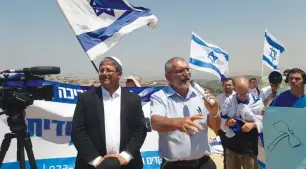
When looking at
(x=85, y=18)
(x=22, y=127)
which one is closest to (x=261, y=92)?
(x=85, y=18)

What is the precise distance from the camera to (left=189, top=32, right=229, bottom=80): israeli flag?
6941 mm

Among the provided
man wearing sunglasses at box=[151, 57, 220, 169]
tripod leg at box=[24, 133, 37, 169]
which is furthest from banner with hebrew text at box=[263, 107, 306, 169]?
tripod leg at box=[24, 133, 37, 169]

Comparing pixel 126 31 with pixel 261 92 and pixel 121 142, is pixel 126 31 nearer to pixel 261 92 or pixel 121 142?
pixel 261 92

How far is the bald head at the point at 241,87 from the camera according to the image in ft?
13.2

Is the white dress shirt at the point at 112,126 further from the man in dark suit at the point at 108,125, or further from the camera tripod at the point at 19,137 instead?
the camera tripod at the point at 19,137

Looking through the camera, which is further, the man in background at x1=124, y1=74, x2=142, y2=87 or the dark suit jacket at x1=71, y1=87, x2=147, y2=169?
the man in background at x1=124, y1=74, x2=142, y2=87

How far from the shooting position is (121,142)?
2.83 metres

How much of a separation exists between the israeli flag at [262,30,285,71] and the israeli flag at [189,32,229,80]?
65.8 inches

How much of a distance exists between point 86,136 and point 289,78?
2.05 m

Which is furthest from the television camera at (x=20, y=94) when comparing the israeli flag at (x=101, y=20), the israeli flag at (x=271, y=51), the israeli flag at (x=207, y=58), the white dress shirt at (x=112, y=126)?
the israeli flag at (x=271, y=51)

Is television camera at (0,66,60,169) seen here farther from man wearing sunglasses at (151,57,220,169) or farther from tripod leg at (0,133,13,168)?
man wearing sunglasses at (151,57,220,169)

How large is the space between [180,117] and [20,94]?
1.39 metres

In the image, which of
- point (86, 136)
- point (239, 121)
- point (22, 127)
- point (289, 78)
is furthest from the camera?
point (239, 121)

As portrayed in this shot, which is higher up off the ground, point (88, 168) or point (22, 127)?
point (22, 127)
